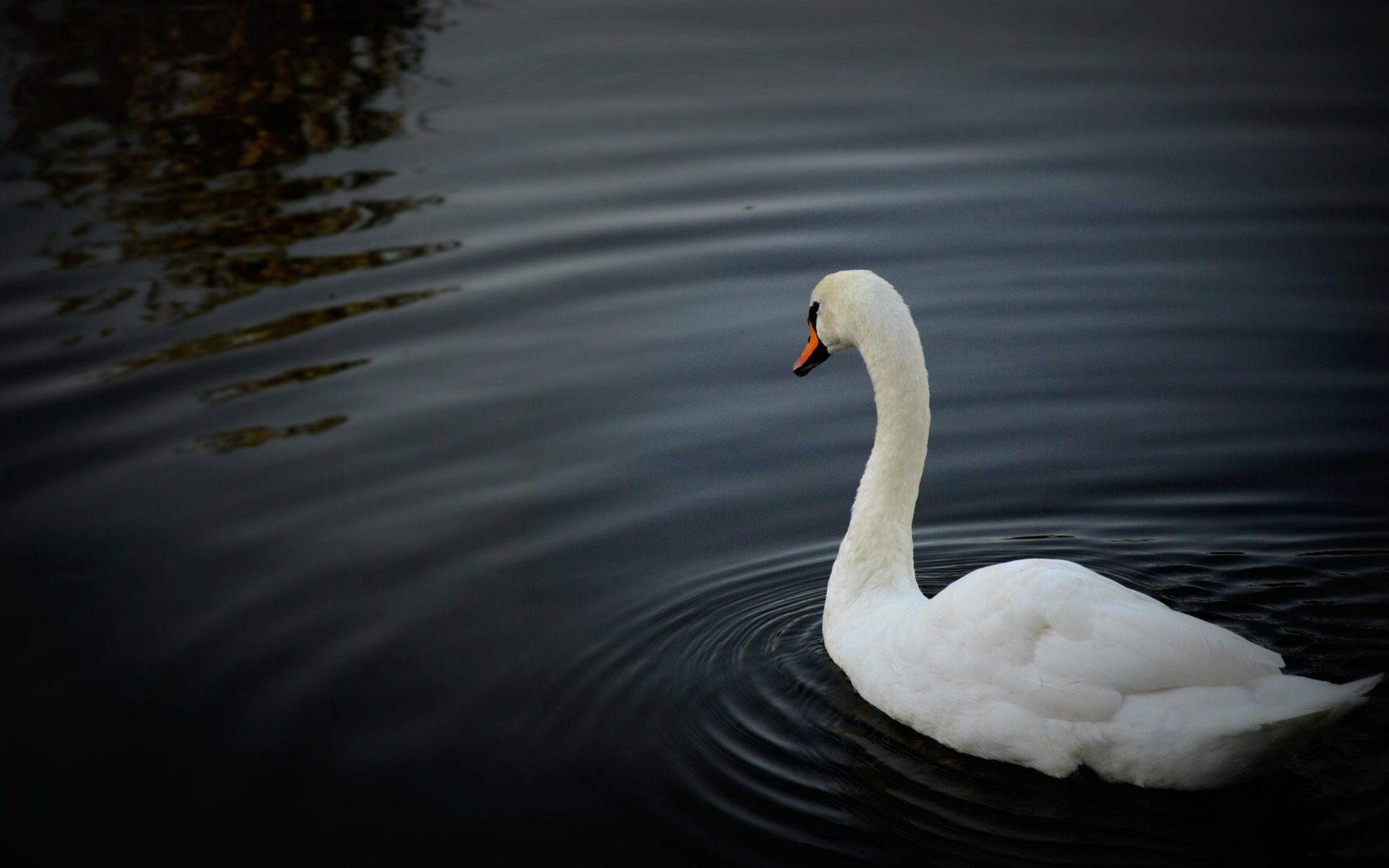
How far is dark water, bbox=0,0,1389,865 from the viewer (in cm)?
492

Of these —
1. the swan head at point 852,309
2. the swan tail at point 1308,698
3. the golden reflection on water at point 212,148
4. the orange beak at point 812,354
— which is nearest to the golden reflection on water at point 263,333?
the golden reflection on water at point 212,148

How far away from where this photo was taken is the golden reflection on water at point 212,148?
10023mm

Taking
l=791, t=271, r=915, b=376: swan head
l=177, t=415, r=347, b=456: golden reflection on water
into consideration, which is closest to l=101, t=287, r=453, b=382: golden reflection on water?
l=177, t=415, r=347, b=456: golden reflection on water

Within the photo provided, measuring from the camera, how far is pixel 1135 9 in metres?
15.9

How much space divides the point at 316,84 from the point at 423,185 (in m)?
3.45

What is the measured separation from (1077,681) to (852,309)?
2.04 metres

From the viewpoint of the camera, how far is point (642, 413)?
8.18 m

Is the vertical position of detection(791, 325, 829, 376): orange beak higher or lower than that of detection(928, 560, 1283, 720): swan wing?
higher

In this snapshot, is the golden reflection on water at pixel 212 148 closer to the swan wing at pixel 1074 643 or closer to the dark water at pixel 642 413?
the dark water at pixel 642 413

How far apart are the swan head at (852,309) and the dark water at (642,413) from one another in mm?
1239

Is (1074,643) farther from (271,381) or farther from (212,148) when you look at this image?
(212,148)

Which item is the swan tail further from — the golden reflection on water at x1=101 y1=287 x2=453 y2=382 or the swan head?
the golden reflection on water at x1=101 y1=287 x2=453 y2=382

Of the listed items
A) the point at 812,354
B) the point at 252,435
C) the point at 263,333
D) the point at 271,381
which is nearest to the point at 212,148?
the point at 263,333

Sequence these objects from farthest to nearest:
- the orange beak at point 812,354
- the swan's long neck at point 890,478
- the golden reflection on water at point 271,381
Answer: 1. the golden reflection on water at point 271,381
2. the orange beak at point 812,354
3. the swan's long neck at point 890,478
